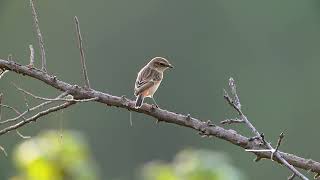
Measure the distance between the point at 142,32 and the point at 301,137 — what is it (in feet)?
37.8

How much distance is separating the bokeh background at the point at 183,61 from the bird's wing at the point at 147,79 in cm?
2699

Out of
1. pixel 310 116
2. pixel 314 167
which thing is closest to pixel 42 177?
pixel 314 167

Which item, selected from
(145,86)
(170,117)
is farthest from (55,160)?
(145,86)

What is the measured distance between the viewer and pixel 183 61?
4981 centimetres

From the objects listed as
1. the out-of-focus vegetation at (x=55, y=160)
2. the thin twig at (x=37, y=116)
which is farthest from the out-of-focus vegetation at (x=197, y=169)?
the thin twig at (x=37, y=116)

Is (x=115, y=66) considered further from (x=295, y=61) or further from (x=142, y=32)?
(x=295, y=61)

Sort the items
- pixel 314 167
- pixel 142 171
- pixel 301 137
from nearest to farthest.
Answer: pixel 142 171 < pixel 314 167 < pixel 301 137

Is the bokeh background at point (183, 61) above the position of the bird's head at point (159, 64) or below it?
above

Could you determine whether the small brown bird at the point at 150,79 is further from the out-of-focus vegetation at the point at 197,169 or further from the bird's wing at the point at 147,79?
the out-of-focus vegetation at the point at 197,169

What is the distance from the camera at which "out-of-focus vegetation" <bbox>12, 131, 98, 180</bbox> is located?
3.69 metres

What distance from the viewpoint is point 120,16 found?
178 feet

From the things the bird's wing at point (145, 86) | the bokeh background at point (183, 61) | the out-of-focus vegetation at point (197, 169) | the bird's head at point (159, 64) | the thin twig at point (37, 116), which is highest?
the bokeh background at point (183, 61)

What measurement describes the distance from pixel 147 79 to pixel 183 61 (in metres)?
40.6

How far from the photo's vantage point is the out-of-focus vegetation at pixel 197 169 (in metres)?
3.67
